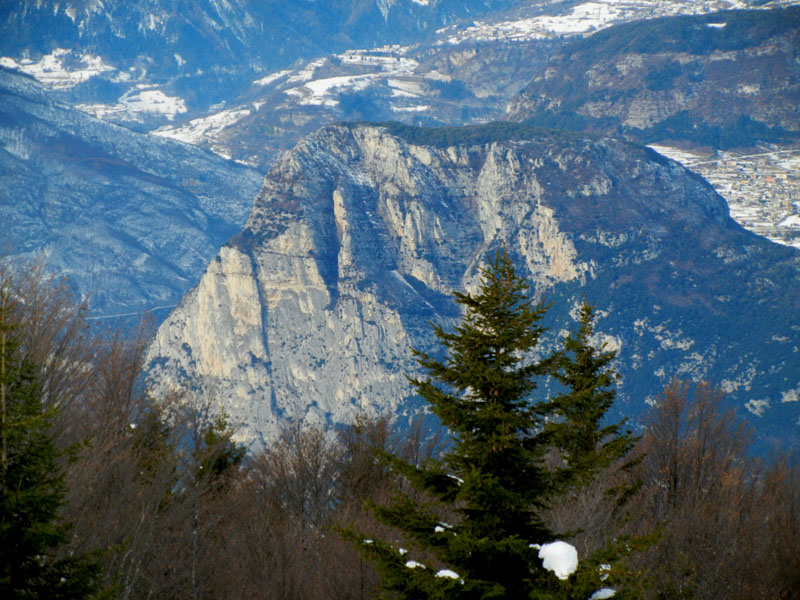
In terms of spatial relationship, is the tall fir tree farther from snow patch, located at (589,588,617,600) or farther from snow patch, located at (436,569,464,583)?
snow patch, located at (589,588,617,600)

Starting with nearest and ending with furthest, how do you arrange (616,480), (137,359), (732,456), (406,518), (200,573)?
(406,518), (200,573), (616,480), (137,359), (732,456)

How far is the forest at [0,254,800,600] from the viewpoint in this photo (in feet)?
60.7

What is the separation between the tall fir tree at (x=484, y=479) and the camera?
18.9 metres

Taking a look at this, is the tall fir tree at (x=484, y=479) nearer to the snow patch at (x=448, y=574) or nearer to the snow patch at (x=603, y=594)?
the snow patch at (x=448, y=574)

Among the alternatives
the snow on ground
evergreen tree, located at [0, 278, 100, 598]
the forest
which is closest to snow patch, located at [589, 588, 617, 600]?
the forest

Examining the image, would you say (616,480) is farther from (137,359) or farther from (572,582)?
(137,359)

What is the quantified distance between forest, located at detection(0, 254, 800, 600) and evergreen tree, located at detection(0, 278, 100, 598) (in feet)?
0.15

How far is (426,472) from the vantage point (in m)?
20.2

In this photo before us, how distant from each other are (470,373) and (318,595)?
2191 centimetres

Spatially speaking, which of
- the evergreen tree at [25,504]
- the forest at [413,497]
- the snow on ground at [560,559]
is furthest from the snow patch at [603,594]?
the evergreen tree at [25,504]

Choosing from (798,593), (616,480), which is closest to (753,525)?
(798,593)

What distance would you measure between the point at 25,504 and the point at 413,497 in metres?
18.1

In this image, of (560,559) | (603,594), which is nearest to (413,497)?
(560,559)

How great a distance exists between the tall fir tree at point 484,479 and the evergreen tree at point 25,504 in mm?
6829
